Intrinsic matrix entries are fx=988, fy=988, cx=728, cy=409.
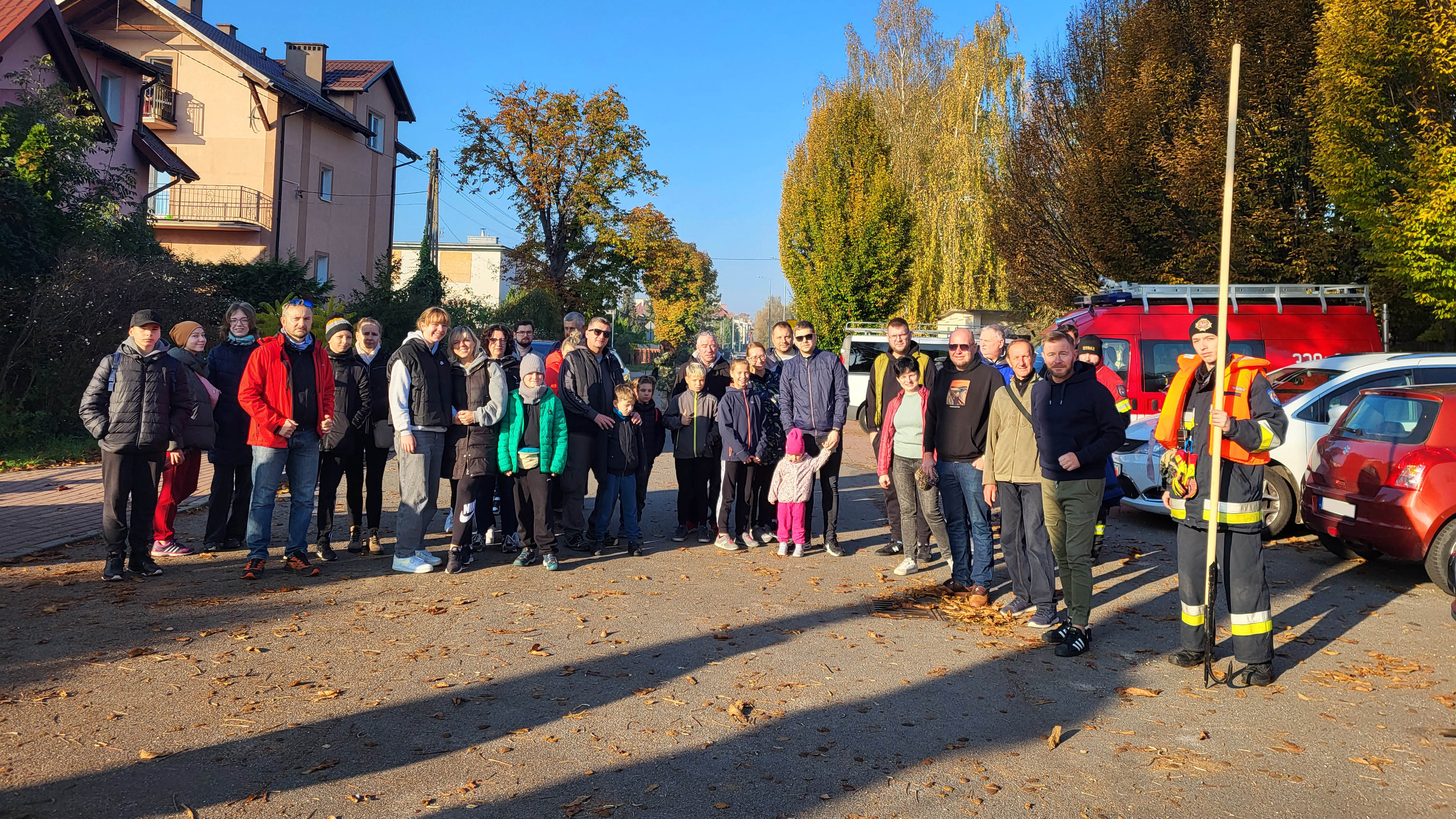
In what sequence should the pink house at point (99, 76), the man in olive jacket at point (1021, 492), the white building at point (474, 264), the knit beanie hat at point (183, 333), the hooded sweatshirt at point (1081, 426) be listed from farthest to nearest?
1. the white building at point (474, 264)
2. the pink house at point (99, 76)
3. the knit beanie hat at point (183, 333)
4. the man in olive jacket at point (1021, 492)
5. the hooded sweatshirt at point (1081, 426)

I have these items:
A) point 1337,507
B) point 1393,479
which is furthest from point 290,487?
point 1393,479

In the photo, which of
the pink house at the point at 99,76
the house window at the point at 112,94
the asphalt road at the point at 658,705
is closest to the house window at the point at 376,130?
the pink house at the point at 99,76

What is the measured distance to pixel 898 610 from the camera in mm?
7188

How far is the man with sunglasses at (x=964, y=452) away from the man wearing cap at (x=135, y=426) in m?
5.70

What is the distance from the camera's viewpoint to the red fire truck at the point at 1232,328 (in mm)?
14703

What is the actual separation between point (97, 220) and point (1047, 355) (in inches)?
704

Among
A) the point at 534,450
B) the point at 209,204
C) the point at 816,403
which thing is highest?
the point at 209,204

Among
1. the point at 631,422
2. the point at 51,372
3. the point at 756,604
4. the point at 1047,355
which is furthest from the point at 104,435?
the point at 51,372

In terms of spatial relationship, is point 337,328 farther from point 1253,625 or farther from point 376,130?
point 376,130

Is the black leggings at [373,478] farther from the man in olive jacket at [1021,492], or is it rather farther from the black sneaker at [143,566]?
the man in olive jacket at [1021,492]

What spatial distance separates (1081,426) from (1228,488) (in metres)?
0.93

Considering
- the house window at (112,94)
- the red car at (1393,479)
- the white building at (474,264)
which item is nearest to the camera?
the red car at (1393,479)

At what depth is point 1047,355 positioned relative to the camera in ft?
21.1

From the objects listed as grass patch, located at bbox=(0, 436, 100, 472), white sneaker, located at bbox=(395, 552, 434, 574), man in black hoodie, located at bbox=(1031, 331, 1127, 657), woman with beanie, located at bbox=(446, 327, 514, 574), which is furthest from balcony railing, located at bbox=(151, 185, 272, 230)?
man in black hoodie, located at bbox=(1031, 331, 1127, 657)
